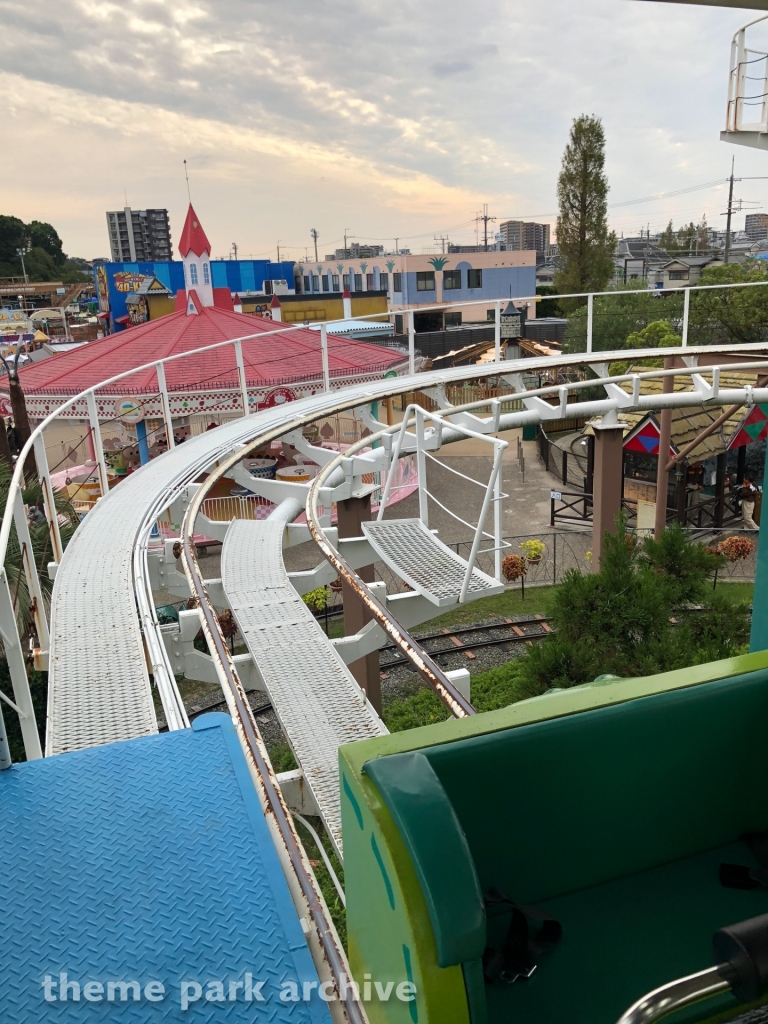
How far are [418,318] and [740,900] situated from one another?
45.4 meters

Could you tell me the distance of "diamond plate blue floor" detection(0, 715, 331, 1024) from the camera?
1.76 metres

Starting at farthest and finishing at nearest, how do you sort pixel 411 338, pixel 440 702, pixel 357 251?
1. pixel 357 251
2. pixel 411 338
3. pixel 440 702

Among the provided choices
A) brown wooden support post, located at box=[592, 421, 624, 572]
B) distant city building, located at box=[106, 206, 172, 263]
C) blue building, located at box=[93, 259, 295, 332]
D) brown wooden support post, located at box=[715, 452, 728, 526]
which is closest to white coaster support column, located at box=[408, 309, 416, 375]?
brown wooden support post, located at box=[592, 421, 624, 572]

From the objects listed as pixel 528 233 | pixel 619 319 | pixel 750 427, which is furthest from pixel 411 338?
pixel 528 233

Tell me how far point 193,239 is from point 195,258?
0.48 m

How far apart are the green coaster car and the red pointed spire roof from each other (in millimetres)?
19600

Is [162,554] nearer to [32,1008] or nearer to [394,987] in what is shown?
[32,1008]

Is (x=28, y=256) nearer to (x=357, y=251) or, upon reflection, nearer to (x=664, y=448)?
(x=357, y=251)

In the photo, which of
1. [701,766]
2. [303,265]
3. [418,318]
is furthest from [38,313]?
[701,766]

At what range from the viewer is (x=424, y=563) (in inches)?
207

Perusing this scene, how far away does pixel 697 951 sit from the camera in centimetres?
163

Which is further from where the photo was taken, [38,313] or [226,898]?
[38,313]

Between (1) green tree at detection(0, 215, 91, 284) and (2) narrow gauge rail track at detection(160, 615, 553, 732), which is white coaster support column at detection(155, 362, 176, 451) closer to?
(2) narrow gauge rail track at detection(160, 615, 553, 732)

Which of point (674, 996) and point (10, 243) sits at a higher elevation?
point (10, 243)
